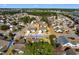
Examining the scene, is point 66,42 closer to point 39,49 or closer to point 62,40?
point 62,40

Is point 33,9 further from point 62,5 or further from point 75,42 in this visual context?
point 75,42

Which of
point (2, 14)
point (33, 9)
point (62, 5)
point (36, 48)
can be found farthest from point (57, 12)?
point (2, 14)

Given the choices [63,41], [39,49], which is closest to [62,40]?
[63,41]

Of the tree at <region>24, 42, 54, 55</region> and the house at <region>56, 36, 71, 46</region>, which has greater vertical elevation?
the house at <region>56, 36, 71, 46</region>

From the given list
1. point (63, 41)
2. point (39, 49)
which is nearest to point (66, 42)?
point (63, 41)

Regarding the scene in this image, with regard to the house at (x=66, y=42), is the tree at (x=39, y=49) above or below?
below

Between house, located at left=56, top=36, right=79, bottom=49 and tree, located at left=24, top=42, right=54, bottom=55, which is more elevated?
house, located at left=56, top=36, right=79, bottom=49

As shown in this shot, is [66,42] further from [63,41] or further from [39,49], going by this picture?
[39,49]

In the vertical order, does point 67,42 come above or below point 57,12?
A: below

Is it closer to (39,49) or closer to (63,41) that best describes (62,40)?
(63,41)
